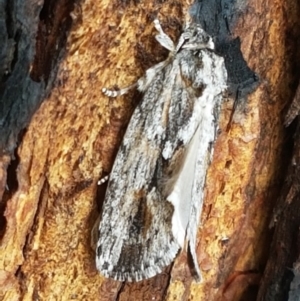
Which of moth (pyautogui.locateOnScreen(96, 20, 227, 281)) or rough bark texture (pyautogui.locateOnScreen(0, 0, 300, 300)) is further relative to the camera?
moth (pyautogui.locateOnScreen(96, 20, 227, 281))

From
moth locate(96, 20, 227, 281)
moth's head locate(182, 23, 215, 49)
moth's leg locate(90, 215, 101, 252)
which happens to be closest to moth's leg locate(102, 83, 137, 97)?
moth locate(96, 20, 227, 281)

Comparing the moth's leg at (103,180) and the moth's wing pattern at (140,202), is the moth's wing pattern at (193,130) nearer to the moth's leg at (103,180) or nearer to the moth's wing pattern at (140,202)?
the moth's wing pattern at (140,202)

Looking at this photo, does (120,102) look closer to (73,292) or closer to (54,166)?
(54,166)

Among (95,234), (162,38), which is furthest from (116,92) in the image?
(95,234)

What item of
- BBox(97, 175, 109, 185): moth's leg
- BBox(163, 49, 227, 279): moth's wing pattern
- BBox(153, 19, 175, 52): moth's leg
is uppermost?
BBox(153, 19, 175, 52): moth's leg

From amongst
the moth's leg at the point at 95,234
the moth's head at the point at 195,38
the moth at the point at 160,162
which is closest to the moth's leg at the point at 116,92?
the moth at the point at 160,162

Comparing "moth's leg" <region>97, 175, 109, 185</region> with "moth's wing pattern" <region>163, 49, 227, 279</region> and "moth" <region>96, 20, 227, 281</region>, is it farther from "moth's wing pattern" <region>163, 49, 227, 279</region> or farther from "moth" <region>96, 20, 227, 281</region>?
"moth's wing pattern" <region>163, 49, 227, 279</region>

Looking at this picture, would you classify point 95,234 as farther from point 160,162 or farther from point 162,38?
point 162,38

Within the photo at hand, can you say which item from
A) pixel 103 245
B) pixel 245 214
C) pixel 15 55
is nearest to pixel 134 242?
pixel 103 245

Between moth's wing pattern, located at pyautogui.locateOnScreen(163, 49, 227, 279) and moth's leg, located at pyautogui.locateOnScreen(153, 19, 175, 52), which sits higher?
moth's leg, located at pyautogui.locateOnScreen(153, 19, 175, 52)
